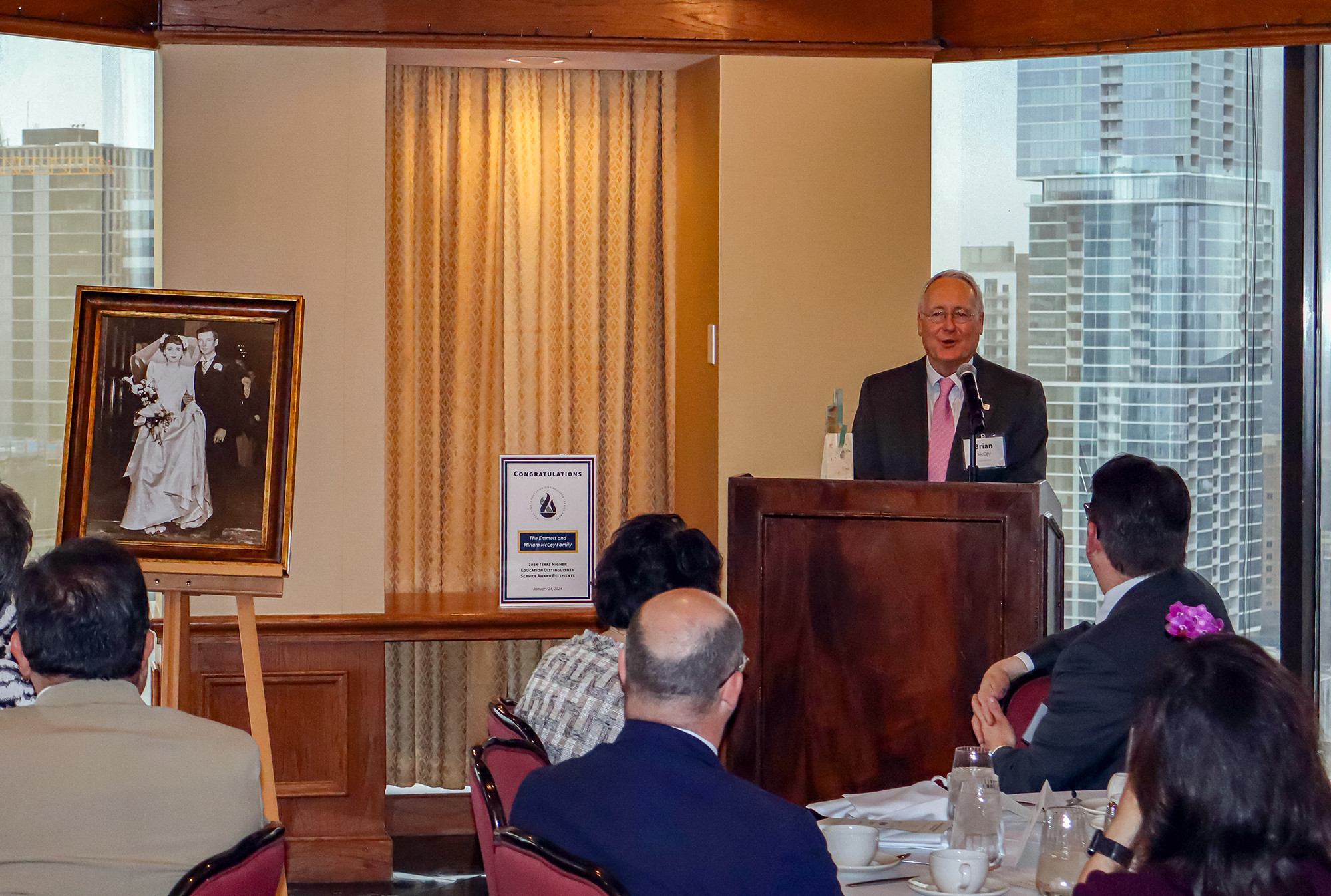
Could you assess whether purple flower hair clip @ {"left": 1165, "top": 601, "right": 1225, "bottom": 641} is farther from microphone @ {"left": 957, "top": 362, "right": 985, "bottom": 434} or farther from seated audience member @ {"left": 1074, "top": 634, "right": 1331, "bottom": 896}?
microphone @ {"left": 957, "top": 362, "right": 985, "bottom": 434}

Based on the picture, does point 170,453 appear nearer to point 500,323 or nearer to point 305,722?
point 305,722

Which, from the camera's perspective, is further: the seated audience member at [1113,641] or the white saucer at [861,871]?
the seated audience member at [1113,641]

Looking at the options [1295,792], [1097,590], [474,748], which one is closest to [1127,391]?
[1097,590]

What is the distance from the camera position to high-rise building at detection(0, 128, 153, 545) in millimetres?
5008

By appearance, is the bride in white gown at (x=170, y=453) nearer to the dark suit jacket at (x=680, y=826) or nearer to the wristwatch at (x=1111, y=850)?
the dark suit jacket at (x=680, y=826)

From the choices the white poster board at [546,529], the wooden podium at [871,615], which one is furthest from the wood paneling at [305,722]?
the wooden podium at [871,615]

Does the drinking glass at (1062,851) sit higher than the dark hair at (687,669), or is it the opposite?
the dark hair at (687,669)

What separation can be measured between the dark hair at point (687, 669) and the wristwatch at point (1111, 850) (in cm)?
57

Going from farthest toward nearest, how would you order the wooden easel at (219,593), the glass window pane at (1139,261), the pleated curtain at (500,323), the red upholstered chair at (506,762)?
the pleated curtain at (500,323)
the glass window pane at (1139,261)
the wooden easel at (219,593)
the red upholstered chair at (506,762)

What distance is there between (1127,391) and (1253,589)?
2.85 ft

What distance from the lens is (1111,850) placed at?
1.89 metres

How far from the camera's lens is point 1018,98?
521 centimetres

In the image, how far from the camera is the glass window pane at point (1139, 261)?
502 centimetres

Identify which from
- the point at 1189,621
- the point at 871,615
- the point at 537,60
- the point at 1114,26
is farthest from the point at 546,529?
the point at 1189,621
